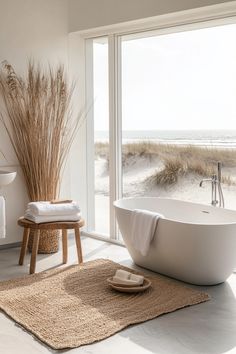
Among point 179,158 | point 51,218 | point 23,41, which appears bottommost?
point 51,218

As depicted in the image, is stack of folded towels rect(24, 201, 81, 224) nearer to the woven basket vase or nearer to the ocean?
the woven basket vase

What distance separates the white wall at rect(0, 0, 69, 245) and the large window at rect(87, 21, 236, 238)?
1.47 ft

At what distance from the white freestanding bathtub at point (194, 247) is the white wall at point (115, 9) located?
1824 mm

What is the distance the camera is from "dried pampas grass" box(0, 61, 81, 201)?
16.4 feet

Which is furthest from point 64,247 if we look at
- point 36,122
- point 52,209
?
point 36,122

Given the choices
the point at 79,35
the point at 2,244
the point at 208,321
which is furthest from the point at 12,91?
the point at 208,321

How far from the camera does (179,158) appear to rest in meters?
4.90

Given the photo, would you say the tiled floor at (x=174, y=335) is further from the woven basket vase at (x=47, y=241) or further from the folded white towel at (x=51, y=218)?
the woven basket vase at (x=47, y=241)

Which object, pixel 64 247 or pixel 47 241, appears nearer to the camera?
pixel 64 247

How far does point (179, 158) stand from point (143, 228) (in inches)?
40.2

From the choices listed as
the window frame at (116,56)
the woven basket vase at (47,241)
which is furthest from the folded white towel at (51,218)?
the window frame at (116,56)

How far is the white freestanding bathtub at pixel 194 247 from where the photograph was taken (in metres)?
3.79

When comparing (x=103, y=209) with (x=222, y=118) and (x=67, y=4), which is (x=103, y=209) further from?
(x=67, y=4)

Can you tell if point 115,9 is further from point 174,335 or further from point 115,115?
point 174,335
